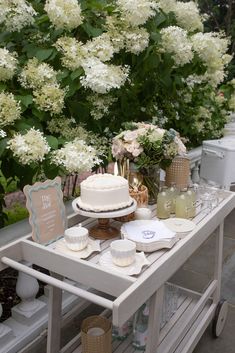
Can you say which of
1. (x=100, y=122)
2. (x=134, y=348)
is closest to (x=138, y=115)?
(x=100, y=122)

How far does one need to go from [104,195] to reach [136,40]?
774 mm

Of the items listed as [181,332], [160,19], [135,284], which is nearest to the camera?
[135,284]

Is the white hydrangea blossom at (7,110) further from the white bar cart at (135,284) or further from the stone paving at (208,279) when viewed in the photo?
the stone paving at (208,279)

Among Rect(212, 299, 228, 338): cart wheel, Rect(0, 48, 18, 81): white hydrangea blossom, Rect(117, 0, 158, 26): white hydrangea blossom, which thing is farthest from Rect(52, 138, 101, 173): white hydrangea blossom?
Rect(212, 299, 228, 338): cart wheel

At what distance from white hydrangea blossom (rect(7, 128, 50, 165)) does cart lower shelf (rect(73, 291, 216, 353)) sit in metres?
0.95

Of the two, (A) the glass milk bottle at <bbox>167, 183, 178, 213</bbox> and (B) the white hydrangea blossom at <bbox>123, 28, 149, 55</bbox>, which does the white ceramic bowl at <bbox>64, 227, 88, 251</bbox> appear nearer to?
(A) the glass milk bottle at <bbox>167, 183, 178, 213</bbox>

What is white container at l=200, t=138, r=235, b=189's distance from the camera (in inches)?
121

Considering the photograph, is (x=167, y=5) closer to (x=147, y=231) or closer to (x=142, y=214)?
(x=142, y=214)

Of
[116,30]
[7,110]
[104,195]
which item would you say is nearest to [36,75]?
[7,110]

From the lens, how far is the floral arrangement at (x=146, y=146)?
1.51 m

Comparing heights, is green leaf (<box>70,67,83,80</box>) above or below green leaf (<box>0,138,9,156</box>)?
above

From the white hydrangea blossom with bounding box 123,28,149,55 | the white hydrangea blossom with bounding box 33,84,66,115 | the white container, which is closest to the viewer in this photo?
the white hydrangea blossom with bounding box 33,84,66,115

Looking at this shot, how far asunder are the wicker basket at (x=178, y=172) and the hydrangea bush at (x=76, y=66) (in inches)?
12.9

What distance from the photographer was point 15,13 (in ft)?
4.82
